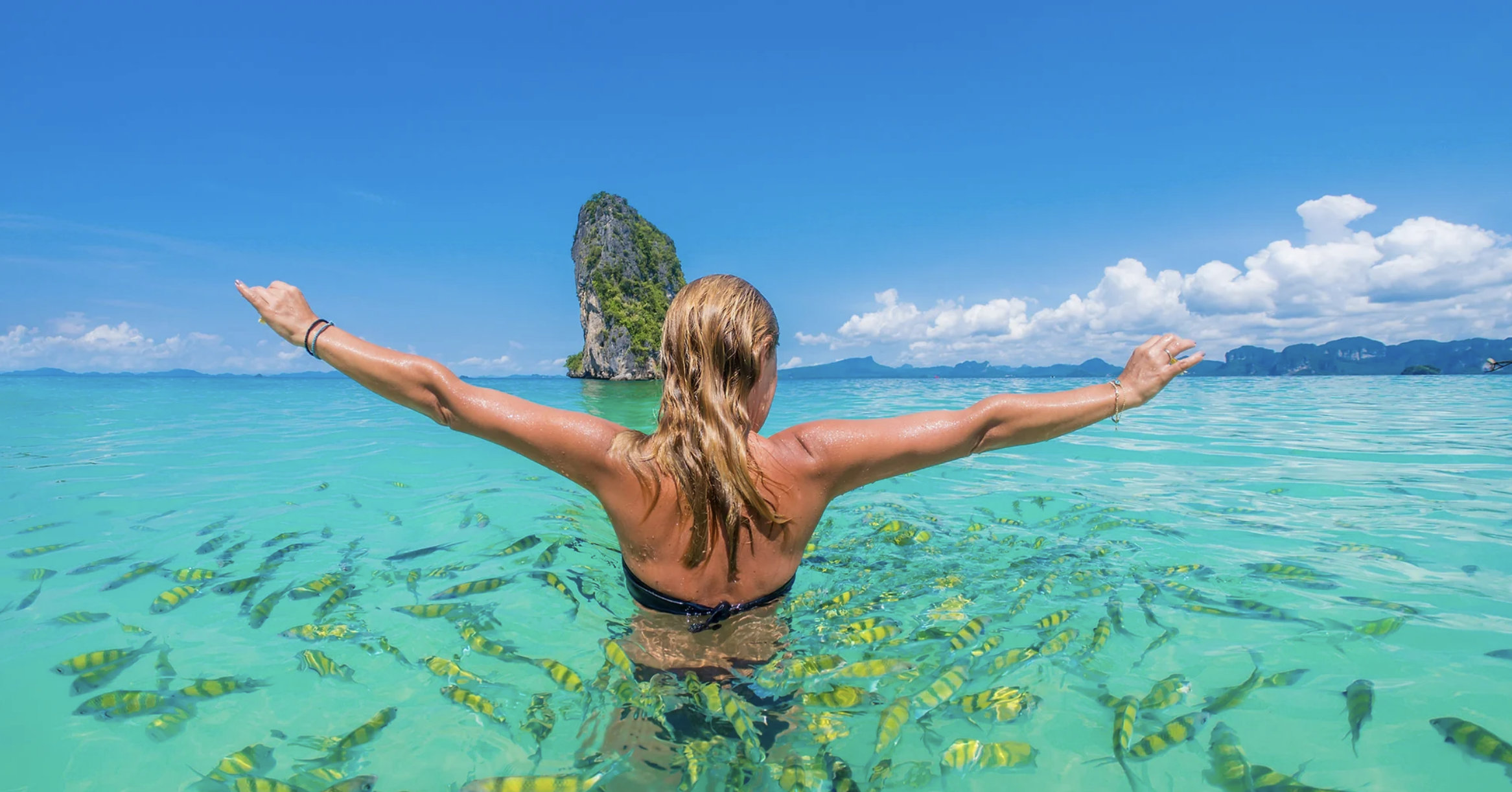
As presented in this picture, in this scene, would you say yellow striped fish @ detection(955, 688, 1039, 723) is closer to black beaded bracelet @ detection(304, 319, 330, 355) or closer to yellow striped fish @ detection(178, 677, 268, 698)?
black beaded bracelet @ detection(304, 319, 330, 355)

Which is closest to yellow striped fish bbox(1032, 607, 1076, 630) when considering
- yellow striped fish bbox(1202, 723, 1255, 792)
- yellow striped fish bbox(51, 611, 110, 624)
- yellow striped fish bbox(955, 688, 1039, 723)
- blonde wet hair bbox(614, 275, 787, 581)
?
yellow striped fish bbox(955, 688, 1039, 723)

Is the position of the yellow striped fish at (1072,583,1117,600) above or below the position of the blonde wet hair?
below

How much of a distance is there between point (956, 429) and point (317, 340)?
293 cm

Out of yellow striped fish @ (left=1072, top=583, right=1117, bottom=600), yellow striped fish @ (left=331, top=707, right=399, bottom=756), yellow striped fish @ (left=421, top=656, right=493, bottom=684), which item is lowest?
yellow striped fish @ (left=331, top=707, right=399, bottom=756)

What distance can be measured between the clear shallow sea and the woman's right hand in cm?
157

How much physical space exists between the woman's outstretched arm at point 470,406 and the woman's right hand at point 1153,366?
2586 millimetres

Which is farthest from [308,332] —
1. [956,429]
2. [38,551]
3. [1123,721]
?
[38,551]

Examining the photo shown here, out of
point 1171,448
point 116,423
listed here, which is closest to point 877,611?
point 1171,448

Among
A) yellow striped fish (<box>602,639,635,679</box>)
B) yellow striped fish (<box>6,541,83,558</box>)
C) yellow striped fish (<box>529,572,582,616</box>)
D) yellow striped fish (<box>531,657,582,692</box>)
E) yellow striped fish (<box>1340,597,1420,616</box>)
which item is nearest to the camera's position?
yellow striped fish (<box>602,639,635,679</box>)

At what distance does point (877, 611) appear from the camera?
4336 mm

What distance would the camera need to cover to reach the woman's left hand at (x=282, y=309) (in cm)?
285

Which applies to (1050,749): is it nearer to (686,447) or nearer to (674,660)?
(674,660)

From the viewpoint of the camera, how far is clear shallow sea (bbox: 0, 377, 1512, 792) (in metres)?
2.83

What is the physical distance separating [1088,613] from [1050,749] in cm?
168
